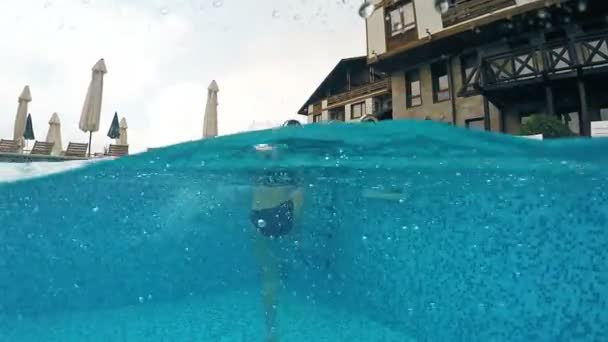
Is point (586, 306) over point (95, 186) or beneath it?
beneath

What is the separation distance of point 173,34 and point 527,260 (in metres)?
9.02

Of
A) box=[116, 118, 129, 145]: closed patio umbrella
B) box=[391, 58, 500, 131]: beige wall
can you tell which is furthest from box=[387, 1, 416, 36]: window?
box=[116, 118, 129, 145]: closed patio umbrella

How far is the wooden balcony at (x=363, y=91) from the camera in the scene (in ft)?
69.5

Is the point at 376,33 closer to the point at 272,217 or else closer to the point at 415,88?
the point at 415,88

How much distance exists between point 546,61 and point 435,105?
461 centimetres

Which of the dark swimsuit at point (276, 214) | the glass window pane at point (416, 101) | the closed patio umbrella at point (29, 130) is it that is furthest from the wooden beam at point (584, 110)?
the closed patio umbrella at point (29, 130)

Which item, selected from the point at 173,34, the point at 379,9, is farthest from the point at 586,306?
the point at 379,9

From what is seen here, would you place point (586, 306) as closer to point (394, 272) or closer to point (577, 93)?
point (394, 272)

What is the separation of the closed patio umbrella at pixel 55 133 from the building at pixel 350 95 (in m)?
15.3

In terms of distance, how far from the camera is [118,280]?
9.92m

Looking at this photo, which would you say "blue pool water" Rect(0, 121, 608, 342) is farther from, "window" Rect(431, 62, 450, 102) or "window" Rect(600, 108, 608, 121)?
"window" Rect(431, 62, 450, 102)

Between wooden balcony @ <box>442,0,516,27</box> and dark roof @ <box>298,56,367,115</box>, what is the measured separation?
445 inches

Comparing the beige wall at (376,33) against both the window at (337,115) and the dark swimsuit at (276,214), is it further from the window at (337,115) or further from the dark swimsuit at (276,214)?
the dark swimsuit at (276,214)

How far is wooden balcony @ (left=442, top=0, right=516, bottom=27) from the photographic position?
13406 mm
